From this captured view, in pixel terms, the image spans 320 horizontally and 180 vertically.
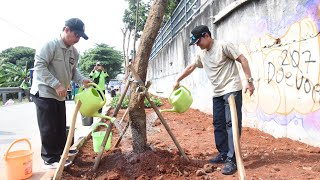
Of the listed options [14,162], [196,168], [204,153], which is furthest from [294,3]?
[14,162]

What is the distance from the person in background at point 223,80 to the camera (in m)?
3.25

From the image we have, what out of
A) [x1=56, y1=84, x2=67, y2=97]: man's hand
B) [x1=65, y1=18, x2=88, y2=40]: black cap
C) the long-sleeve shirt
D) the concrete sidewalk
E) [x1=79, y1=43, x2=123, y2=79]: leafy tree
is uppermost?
[x1=79, y1=43, x2=123, y2=79]: leafy tree

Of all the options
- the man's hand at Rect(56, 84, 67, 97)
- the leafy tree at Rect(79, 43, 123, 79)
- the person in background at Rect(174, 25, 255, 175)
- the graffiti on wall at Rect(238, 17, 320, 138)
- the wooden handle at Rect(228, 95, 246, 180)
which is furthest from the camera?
the leafy tree at Rect(79, 43, 123, 79)

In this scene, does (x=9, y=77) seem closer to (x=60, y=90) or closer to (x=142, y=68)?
(x=60, y=90)

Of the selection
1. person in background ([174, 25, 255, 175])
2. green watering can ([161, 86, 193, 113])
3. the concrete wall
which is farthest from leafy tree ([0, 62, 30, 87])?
person in background ([174, 25, 255, 175])

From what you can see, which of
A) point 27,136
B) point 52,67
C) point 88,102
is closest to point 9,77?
point 27,136

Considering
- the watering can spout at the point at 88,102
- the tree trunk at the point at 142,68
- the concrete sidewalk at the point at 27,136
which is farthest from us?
the concrete sidewalk at the point at 27,136

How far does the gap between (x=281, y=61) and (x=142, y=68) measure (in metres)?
2.39

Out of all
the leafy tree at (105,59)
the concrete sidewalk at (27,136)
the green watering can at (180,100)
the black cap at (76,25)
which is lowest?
the concrete sidewalk at (27,136)

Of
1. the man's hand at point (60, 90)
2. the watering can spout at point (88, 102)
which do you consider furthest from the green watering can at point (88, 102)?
the man's hand at point (60, 90)

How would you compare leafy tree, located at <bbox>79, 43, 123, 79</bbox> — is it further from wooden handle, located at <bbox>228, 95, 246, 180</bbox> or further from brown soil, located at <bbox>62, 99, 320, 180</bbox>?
wooden handle, located at <bbox>228, 95, 246, 180</bbox>

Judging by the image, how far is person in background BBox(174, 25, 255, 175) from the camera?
10.7ft

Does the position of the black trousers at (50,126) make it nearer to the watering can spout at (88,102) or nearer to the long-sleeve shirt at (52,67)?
the long-sleeve shirt at (52,67)

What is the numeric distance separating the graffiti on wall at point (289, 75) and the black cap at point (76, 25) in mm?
2983
